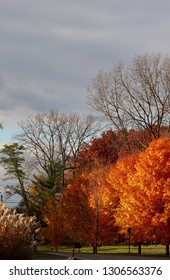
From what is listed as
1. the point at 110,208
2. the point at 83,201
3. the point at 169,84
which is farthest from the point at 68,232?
the point at 169,84

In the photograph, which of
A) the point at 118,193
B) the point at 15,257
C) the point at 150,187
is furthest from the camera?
the point at 118,193

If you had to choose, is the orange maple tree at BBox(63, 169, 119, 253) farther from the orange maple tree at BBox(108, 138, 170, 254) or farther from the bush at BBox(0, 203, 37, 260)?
the bush at BBox(0, 203, 37, 260)

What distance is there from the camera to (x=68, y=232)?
159 feet

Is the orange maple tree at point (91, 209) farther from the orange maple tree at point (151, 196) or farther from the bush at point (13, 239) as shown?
the bush at point (13, 239)

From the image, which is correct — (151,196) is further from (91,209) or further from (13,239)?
(13,239)

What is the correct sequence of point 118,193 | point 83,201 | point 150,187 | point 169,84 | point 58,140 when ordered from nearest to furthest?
point 150,187, point 118,193, point 83,201, point 169,84, point 58,140

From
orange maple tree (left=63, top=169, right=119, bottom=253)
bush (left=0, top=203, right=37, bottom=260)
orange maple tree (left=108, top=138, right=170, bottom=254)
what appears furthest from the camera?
orange maple tree (left=63, top=169, right=119, bottom=253)

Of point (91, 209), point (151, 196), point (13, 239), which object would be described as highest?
point (151, 196)

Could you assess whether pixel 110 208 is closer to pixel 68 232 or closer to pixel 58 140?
pixel 68 232

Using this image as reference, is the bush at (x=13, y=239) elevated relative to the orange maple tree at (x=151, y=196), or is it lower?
lower

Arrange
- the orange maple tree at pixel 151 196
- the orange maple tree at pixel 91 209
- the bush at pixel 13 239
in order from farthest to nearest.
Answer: the orange maple tree at pixel 91 209, the orange maple tree at pixel 151 196, the bush at pixel 13 239

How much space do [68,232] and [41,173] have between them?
13.5 meters

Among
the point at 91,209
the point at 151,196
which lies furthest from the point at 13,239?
the point at 91,209

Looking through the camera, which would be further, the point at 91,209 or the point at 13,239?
the point at 91,209
